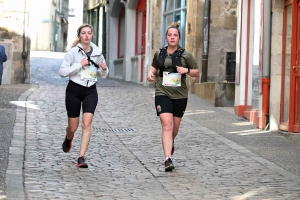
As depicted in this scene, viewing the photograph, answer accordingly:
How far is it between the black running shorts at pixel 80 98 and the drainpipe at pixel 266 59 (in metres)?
5.60

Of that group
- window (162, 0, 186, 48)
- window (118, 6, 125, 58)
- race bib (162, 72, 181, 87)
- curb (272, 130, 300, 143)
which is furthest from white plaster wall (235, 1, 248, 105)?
window (118, 6, 125, 58)

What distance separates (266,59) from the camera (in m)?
14.7

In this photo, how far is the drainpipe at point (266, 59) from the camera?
1455 centimetres

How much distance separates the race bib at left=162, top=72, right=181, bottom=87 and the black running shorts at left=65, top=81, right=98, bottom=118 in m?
0.85

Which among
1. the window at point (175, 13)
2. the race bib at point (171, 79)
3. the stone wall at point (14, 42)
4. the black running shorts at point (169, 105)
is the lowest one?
the black running shorts at point (169, 105)

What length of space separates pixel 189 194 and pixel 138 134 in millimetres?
5153

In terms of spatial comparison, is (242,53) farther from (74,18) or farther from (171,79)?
(74,18)

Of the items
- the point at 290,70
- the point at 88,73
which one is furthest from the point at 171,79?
the point at 290,70

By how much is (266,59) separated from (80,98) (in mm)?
5710

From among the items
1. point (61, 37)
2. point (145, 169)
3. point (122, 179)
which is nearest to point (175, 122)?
point (145, 169)

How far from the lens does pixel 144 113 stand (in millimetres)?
16188

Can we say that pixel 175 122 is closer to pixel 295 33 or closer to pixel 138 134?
pixel 138 134

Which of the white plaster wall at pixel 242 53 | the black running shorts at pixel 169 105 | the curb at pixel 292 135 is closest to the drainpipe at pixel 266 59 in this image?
the curb at pixel 292 135

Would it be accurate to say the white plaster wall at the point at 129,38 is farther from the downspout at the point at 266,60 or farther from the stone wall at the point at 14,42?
the downspout at the point at 266,60
